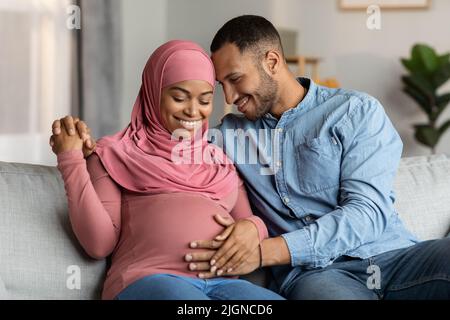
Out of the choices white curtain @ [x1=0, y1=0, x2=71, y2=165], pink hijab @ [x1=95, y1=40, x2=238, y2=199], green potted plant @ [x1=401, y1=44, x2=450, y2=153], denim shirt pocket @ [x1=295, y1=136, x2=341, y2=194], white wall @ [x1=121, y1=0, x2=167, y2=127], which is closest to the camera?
pink hijab @ [x1=95, y1=40, x2=238, y2=199]

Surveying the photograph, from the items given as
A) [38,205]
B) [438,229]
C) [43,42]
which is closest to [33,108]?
[43,42]

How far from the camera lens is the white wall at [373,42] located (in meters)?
5.43

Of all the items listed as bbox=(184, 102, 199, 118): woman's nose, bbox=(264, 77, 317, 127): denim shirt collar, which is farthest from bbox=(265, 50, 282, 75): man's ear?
→ bbox=(184, 102, 199, 118): woman's nose

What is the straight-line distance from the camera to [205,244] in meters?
1.70

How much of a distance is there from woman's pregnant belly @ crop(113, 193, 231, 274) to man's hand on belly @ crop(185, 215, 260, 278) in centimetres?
3

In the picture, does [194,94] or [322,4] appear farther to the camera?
[322,4]

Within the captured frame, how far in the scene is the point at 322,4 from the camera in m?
5.61

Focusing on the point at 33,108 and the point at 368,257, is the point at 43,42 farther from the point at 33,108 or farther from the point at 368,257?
the point at 368,257

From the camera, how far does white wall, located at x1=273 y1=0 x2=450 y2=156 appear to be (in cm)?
543

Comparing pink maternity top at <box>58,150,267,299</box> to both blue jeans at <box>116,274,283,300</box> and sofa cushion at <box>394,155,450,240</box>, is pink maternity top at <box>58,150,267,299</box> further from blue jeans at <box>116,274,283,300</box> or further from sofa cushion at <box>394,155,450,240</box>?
sofa cushion at <box>394,155,450,240</box>

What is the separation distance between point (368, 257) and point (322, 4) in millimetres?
4008

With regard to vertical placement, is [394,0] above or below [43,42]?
above

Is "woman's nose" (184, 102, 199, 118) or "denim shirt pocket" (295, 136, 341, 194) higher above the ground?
"woman's nose" (184, 102, 199, 118)
